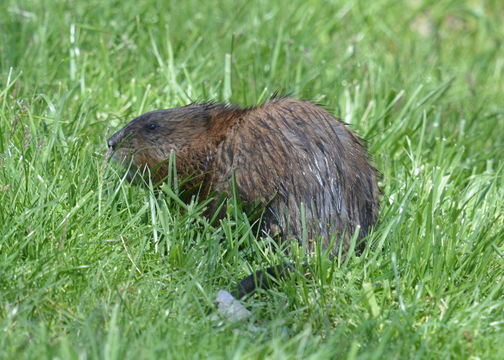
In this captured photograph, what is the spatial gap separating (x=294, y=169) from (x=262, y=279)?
1.98ft

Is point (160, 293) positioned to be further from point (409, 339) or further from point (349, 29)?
point (349, 29)

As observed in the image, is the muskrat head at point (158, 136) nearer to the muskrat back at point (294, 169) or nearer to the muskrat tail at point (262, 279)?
the muskrat back at point (294, 169)

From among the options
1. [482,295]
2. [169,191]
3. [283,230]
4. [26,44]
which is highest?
[26,44]

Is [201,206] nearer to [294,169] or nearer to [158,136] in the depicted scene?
[294,169]

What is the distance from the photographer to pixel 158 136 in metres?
4.27

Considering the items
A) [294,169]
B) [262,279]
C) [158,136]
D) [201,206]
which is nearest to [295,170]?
[294,169]

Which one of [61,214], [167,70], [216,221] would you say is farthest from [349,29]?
[61,214]

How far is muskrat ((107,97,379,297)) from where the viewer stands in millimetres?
3717

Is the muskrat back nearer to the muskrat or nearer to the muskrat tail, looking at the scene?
the muskrat

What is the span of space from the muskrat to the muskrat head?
97 mm

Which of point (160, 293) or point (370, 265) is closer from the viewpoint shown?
point (160, 293)

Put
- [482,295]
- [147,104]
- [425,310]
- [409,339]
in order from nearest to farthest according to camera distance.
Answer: [409,339] → [425,310] → [482,295] → [147,104]

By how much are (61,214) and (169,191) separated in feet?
1.50

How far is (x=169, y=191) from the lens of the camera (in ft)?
12.1
